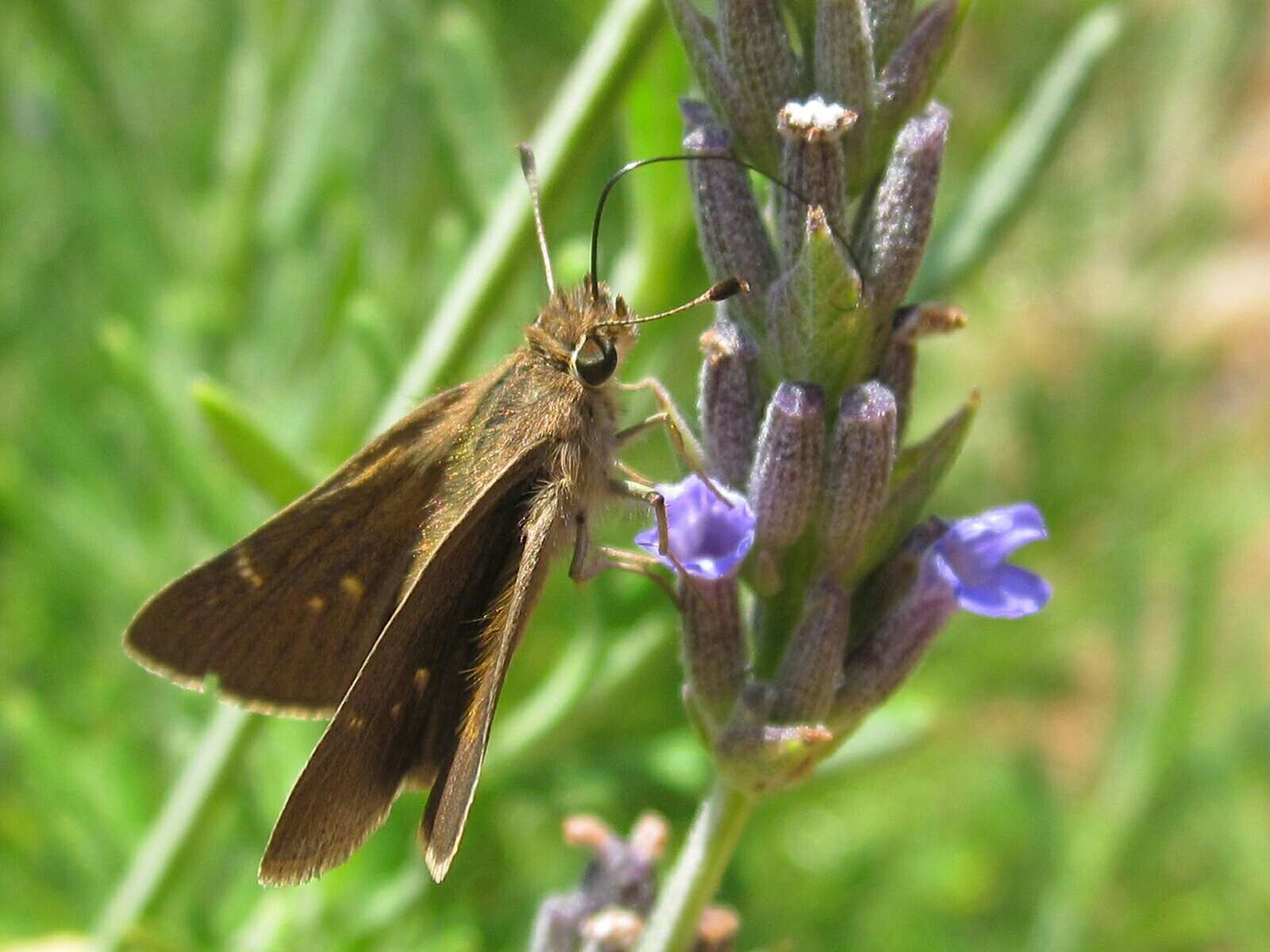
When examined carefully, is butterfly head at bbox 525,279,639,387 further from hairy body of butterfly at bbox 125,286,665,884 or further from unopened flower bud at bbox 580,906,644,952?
unopened flower bud at bbox 580,906,644,952

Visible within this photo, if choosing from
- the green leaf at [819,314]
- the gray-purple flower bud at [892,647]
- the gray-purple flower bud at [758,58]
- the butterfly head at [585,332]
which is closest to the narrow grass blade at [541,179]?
the butterfly head at [585,332]

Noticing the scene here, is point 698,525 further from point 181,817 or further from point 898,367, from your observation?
point 181,817

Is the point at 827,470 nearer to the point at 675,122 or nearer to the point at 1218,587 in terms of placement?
the point at 675,122

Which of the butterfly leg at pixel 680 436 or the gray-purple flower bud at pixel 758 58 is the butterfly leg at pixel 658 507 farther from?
the gray-purple flower bud at pixel 758 58

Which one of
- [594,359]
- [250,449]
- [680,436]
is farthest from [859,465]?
[250,449]

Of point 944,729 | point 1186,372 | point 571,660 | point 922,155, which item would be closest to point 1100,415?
point 1186,372

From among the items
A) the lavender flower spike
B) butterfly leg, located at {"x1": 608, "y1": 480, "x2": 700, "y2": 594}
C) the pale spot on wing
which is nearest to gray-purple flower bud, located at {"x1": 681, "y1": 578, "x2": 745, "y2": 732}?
butterfly leg, located at {"x1": 608, "y1": 480, "x2": 700, "y2": 594}
